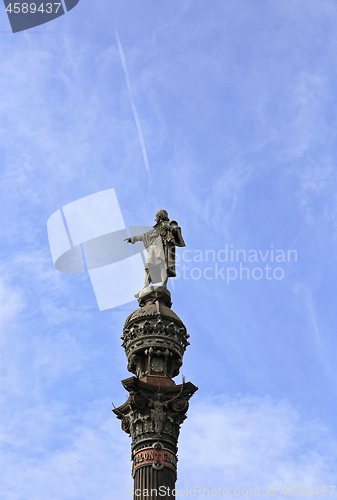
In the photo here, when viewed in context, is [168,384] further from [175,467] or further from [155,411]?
[175,467]

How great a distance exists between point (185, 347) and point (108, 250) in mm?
9256

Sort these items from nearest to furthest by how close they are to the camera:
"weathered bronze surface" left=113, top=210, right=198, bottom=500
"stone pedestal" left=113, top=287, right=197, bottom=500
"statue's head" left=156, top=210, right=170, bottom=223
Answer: "stone pedestal" left=113, top=287, right=197, bottom=500
"weathered bronze surface" left=113, top=210, right=198, bottom=500
"statue's head" left=156, top=210, right=170, bottom=223

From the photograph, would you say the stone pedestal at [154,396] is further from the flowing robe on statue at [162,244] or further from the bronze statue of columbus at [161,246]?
the flowing robe on statue at [162,244]

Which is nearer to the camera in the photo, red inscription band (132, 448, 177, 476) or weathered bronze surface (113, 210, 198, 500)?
red inscription band (132, 448, 177, 476)

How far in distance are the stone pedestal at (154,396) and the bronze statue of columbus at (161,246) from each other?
258cm

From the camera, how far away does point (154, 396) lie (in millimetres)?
22297

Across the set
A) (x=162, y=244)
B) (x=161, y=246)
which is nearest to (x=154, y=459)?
(x=161, y=246)

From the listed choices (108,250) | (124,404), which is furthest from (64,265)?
(124,404)

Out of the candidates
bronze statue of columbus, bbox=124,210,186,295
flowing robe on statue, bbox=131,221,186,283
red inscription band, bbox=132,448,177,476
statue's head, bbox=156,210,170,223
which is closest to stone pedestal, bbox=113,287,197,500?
red inscription band, bbox=132,448,177,476

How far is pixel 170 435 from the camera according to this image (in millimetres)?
21703

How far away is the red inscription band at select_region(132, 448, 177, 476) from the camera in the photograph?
21031 millimetres

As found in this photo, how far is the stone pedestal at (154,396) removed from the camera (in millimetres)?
20984

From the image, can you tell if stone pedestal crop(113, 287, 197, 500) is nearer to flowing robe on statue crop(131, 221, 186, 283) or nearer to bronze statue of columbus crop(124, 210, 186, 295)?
bronze statue of columbus crop(124, 210, 186, 295)

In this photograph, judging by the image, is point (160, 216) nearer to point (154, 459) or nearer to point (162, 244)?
point (162, 244)
